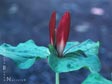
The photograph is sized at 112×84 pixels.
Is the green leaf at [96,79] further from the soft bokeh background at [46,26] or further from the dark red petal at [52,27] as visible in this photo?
the dark red petal at [52,27]

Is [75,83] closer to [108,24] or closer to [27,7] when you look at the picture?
[108,24]

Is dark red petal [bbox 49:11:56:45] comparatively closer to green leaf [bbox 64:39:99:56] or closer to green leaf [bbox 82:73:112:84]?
green leaf [bbox 64:39:99:56]

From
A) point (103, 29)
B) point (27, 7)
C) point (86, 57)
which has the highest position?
point (27, 7)

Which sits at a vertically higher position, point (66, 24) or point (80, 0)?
point (80, 0)

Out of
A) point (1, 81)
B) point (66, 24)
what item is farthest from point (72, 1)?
point (1, 81)

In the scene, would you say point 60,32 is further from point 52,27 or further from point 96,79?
point 96,79

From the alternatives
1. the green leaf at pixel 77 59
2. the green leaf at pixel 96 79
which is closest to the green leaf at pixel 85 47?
the green leaf at pixel 77 59
